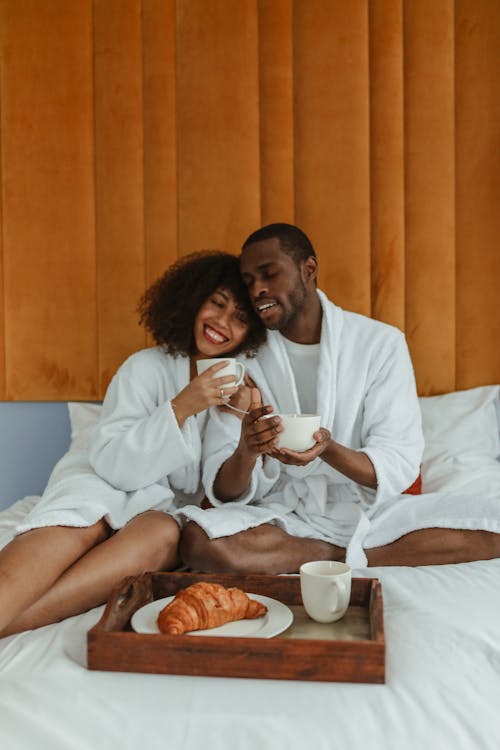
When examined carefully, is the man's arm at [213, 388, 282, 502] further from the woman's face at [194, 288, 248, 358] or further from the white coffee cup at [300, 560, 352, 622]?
the white coffee cup at [300, 560, 352, 622]

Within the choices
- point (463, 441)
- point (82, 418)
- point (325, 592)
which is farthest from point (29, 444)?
point (325, 592)

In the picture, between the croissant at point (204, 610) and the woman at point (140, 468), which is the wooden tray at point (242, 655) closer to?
the croissant at point (204, 610)

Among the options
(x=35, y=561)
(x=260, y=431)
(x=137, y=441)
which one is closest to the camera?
(x=35, y=561)

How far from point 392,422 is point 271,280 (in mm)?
467

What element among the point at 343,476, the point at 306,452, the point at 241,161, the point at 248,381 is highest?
the point at 241,161

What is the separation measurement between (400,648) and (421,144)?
5.51 ft

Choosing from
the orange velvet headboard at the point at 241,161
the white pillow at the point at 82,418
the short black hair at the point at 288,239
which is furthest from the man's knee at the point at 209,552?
the orange velvet headboard at the point at 241,161

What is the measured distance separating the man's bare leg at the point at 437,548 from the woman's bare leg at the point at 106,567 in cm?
45

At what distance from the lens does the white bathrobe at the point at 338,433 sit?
1.58 m

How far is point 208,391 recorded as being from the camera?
61.8 inches

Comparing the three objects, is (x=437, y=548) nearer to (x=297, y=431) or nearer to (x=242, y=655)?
(x=297, y=431)

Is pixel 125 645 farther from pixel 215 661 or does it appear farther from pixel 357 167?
pixel 357 167

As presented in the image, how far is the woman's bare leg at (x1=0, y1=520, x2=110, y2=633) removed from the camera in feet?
3.82

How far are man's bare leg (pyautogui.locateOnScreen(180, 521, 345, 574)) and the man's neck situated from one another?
1.83ft
